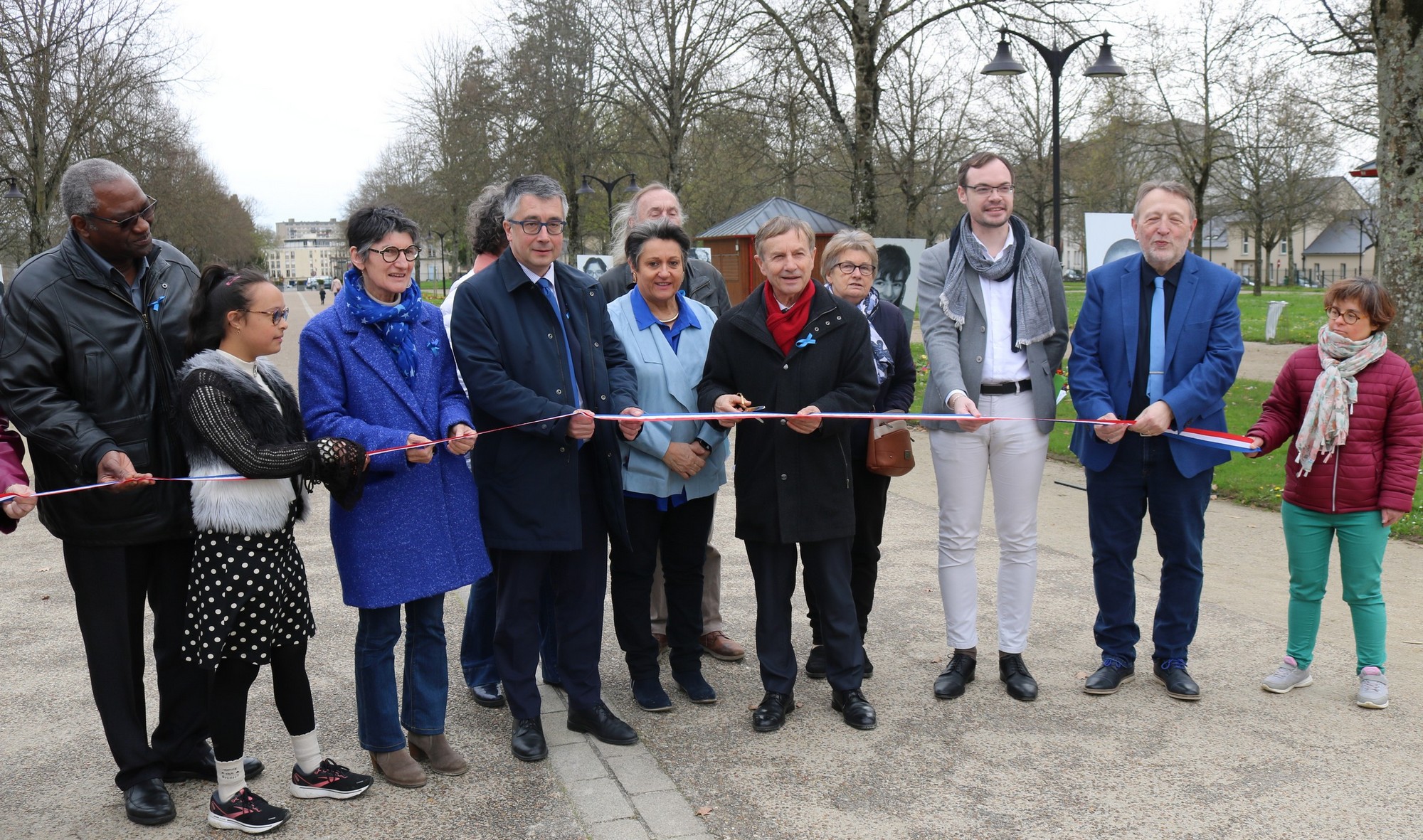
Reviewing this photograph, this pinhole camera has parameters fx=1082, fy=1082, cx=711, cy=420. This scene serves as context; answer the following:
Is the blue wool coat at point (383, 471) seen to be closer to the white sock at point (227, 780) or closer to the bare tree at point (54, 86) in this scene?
the white sock at point (227, 780)

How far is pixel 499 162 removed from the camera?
31.0 metres

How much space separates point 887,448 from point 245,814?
2851 millimetres

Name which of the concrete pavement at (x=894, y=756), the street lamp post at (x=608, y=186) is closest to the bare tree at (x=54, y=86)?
the street lamp post at (x=608, y=186)

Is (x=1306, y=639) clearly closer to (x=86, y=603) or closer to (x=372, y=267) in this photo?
(x=372, y=267)

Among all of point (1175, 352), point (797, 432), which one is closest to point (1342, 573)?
point (1175, 352)

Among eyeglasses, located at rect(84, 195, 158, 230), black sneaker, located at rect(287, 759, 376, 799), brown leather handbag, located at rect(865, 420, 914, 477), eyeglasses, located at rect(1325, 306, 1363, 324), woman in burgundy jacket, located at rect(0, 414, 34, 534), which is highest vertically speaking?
eyeglasses, located at rect(84, 195, 158, 230)

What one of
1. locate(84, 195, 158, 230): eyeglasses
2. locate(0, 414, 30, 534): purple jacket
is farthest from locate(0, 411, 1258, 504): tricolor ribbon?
locate(84, 195, 158, 230): eyeglasses

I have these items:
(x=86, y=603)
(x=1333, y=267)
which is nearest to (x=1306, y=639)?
(x=86, y=603)

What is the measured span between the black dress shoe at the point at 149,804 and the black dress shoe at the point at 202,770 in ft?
0.64

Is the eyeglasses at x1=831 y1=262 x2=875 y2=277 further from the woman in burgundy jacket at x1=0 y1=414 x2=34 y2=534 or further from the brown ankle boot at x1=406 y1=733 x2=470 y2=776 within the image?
the woman in burgundy jacket at x1=0 y1=414 x2=34 y2=534

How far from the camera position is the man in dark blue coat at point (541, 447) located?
4102 mm

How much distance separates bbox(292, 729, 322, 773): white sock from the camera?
12.5 feet

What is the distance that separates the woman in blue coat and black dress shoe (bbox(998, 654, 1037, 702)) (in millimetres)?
2322

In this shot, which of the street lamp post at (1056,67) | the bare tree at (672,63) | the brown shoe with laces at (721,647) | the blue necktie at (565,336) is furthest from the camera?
the bare tree at (672,63)
